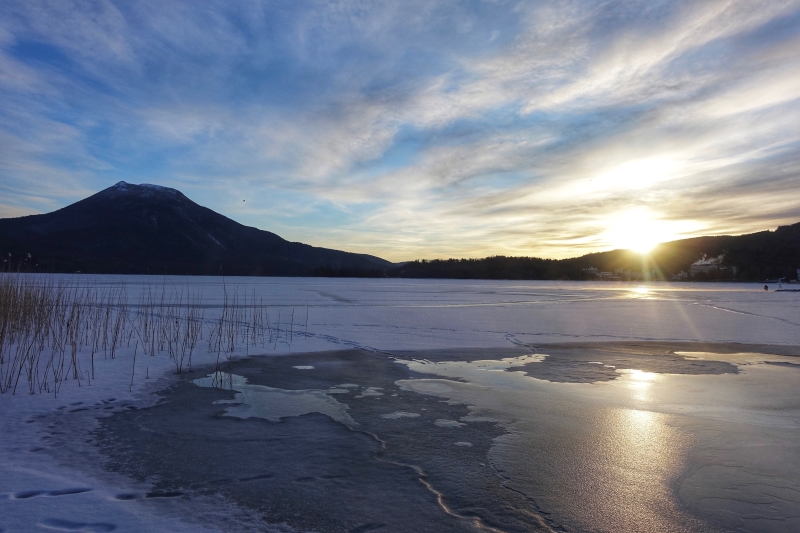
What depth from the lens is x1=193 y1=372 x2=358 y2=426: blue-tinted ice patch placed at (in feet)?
15.4

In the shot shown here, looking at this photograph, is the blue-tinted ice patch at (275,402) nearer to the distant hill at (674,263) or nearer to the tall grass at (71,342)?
the tall grass at (71,342)

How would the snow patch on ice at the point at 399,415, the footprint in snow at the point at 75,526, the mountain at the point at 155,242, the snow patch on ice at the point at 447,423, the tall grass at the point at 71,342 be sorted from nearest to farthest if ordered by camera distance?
the footprint in snow at the point at 75,526 < the snow patch on ice at the point at 447,423 < the snow patch on ice at the point at 399,415 < the tall grass at the point at 71,342 < the mountain at the point at 155,242

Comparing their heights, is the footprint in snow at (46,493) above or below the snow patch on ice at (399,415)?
below

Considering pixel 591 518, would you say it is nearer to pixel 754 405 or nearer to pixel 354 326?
pixel 754 405

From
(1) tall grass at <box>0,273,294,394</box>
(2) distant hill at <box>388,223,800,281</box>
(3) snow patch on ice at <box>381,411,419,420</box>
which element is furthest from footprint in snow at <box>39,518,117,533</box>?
(2) distant hill at <box>388,223,800,281</box>

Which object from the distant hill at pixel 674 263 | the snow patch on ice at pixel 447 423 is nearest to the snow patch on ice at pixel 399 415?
the snow patch on ice at pixel 447 423

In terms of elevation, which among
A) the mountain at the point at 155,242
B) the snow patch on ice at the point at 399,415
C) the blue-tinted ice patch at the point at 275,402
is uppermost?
the mountain at the point at 155,242

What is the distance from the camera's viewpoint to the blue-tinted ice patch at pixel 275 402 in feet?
15.4

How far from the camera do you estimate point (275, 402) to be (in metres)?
5.18

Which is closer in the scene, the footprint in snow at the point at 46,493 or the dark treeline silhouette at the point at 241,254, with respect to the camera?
the footprint in snow at the point at 46,493

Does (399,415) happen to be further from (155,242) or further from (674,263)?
(155,242)

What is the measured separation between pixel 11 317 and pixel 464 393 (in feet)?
28.8

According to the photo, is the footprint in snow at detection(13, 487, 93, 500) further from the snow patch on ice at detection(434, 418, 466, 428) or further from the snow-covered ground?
the snow patch on ice at detection(434, 418, 466, 428)


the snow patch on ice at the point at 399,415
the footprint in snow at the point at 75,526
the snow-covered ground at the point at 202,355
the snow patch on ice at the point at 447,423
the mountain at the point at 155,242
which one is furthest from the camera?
the mountain at the point at 155,242
